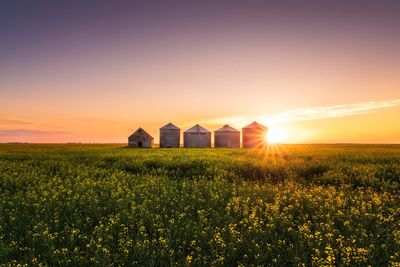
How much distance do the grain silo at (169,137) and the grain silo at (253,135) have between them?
15471 millimetres

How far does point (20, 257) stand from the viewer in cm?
747

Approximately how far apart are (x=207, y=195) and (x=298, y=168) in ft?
37.3

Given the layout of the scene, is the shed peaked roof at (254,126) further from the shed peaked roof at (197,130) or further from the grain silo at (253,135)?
the shed peaked roof at (197,130)

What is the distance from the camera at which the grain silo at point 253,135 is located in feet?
244

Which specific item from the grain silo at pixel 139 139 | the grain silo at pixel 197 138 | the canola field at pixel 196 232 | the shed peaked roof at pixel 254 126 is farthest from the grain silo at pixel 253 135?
the canola field at pixel 196 232

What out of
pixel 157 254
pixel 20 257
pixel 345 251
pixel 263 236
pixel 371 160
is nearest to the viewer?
pixel 345 251

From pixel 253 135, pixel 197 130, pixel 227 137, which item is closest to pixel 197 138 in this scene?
pixel 197 130

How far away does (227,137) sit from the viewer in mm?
73625

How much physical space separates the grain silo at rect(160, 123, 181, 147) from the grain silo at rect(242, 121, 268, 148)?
609 inches

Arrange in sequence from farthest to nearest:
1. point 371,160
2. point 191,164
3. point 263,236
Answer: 1. point 371,160
2. point 191,164
3. point 263,236

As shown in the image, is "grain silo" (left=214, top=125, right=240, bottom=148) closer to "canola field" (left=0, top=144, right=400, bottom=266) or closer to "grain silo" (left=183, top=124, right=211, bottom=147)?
"grain silo" (left=183, top=124, right=211, bottom=147)

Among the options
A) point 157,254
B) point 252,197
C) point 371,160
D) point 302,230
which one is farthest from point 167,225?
point 371,160

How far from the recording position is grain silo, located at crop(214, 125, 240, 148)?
73.6m

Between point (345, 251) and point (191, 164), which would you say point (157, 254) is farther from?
point (191, 164)
